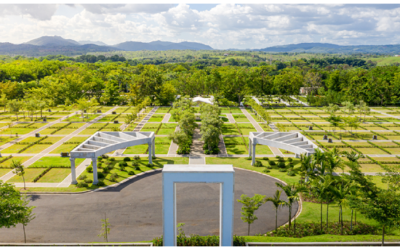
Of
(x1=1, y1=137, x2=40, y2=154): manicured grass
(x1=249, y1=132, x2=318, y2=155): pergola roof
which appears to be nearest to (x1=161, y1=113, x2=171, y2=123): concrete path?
(x1=1, y1=137, x2=40, y2=154): manicured grass

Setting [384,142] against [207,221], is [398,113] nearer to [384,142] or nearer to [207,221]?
[384,142]

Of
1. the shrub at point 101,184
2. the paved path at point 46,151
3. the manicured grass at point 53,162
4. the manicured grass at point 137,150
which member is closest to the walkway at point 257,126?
the manicured grass at point 137,150

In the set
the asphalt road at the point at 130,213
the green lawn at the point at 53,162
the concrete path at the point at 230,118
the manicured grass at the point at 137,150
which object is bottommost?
the asphalt road at the point at 130,213

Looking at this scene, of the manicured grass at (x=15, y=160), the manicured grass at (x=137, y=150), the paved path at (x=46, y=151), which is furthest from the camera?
the manicured grass at (x=137, y=150)

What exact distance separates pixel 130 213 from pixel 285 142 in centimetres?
2358

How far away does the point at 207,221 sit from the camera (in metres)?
26.1

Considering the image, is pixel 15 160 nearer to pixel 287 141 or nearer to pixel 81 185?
pixel 81 185

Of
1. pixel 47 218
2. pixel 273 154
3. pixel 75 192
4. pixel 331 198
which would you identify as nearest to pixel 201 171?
pixel 331 198

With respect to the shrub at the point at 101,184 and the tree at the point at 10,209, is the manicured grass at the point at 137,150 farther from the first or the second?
the tree at the point at 10,209

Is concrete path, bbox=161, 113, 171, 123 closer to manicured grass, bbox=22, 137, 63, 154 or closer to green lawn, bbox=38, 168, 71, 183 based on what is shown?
manicured grass, bbox=22, 137, 63, 154

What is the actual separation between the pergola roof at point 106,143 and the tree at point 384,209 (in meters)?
27.5

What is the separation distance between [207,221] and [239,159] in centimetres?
1770

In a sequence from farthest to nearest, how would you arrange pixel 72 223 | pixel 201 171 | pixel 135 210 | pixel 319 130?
1. pixel 319 130
2. pixel 135 210
3. pixel 72 223
4. pixel 201 171

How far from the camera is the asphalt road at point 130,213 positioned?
24.1 metres
